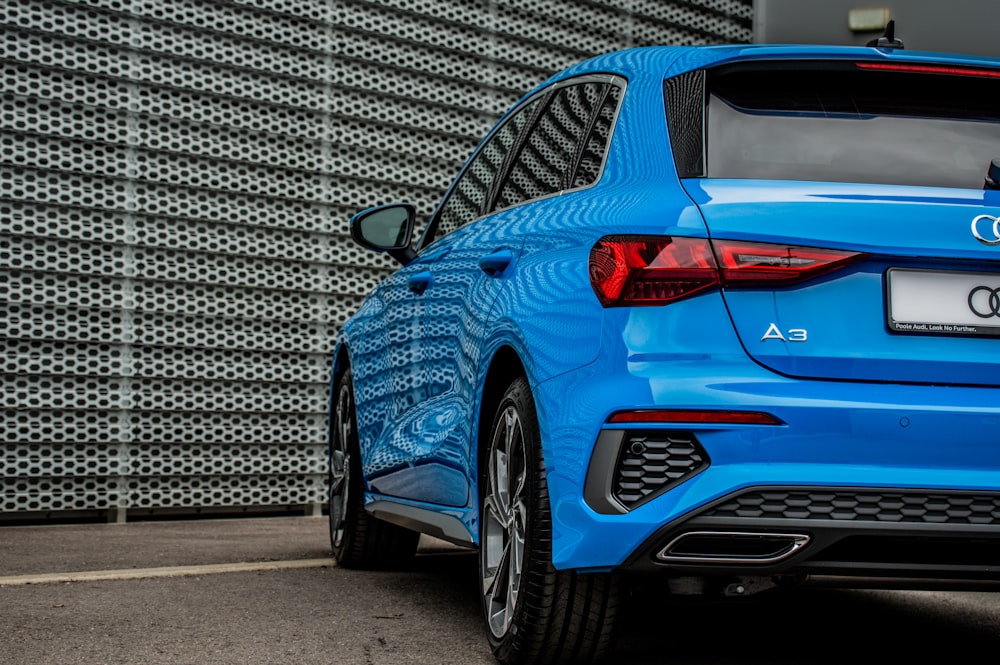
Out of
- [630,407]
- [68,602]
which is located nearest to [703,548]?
[630,407]

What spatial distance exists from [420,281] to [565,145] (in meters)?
1.10

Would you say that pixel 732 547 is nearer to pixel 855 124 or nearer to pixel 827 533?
pixel 827 533

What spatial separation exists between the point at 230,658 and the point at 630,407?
4.92ft

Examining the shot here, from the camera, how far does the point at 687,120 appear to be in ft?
12.0

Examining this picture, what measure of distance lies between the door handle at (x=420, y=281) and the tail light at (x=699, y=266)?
186 cm

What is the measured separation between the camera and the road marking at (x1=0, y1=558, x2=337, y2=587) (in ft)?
18.5

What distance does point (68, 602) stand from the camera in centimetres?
505

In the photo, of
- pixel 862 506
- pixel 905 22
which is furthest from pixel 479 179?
pixel 905 22

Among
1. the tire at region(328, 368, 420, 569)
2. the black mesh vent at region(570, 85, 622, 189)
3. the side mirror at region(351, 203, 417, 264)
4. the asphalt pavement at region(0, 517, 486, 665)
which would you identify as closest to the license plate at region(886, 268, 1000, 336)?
the black mesh vent at region(570, 85, 622, 189)

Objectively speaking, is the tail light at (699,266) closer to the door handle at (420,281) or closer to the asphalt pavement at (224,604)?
the asphalt pavement at (224,604)

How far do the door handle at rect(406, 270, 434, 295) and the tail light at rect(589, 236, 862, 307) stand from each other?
1.86 metres

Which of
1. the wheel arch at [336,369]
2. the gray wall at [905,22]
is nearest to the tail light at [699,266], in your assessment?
the wheel arch at [336,369]

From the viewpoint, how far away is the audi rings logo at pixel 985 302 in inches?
129

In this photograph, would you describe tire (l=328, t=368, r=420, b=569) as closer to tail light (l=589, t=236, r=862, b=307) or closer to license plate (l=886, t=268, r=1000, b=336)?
tail light (l=589, t=236, r=862, b=307)
